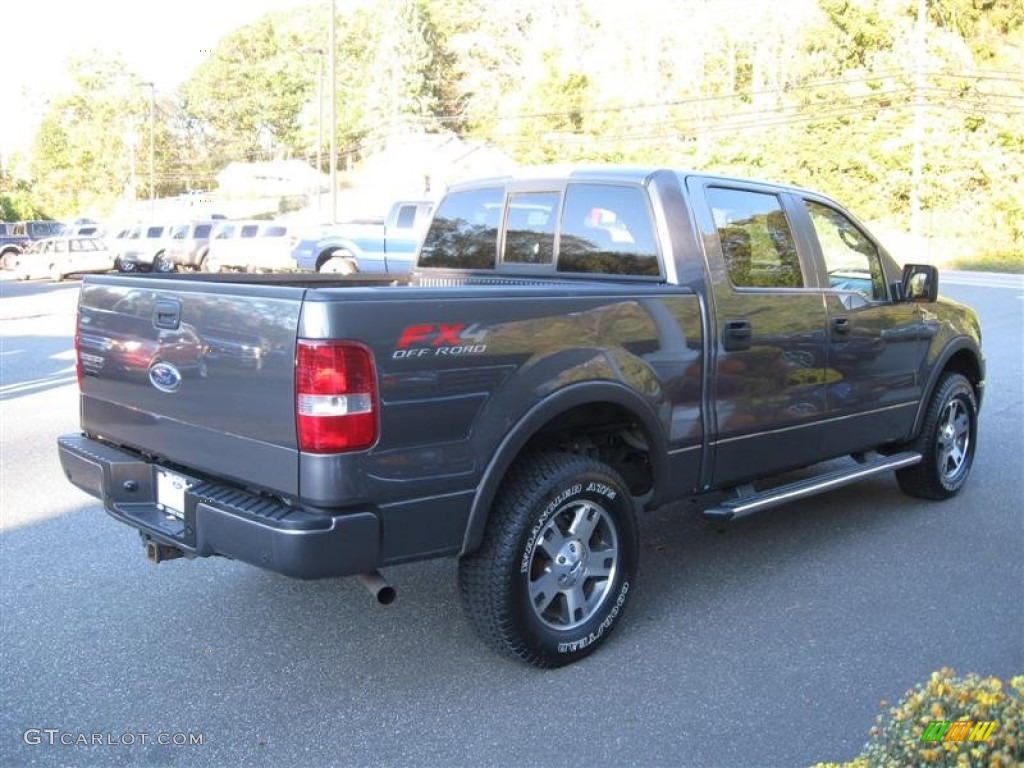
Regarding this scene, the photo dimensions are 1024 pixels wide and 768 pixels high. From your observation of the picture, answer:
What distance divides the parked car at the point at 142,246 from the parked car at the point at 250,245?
2.87 meters

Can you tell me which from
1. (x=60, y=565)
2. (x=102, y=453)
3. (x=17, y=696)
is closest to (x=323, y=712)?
(x=17, y=696)

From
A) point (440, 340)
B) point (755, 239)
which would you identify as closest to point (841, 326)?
point (755, 239)

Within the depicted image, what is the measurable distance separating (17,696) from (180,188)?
9547cm

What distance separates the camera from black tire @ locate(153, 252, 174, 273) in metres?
28.2

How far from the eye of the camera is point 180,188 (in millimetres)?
92250

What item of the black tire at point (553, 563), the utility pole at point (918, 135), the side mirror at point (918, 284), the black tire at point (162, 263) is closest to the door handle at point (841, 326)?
the side mirror at point (918, 284)

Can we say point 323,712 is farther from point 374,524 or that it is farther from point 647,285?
point 647,285

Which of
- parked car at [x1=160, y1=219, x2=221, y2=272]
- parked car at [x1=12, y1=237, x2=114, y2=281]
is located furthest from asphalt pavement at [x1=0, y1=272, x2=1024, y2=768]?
parked car at [x1=12, y1=237, x2=114, y2=281]

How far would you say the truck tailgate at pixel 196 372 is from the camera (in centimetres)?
328

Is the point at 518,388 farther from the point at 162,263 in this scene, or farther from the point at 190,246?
the point at 190,246

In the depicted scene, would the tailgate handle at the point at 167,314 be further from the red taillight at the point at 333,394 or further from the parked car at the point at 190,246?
the parked car at the point at 190,246

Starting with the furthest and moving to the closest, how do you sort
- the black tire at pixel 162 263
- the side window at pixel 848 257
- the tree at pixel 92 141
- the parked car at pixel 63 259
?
the tree at pixel 92 141
the parked car at pixel 63 259
the black tire at pixel 162 263
the side window at pixel 848 257

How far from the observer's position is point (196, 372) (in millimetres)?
3592

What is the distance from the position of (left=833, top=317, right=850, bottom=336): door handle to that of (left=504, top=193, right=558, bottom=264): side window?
5.12ft
